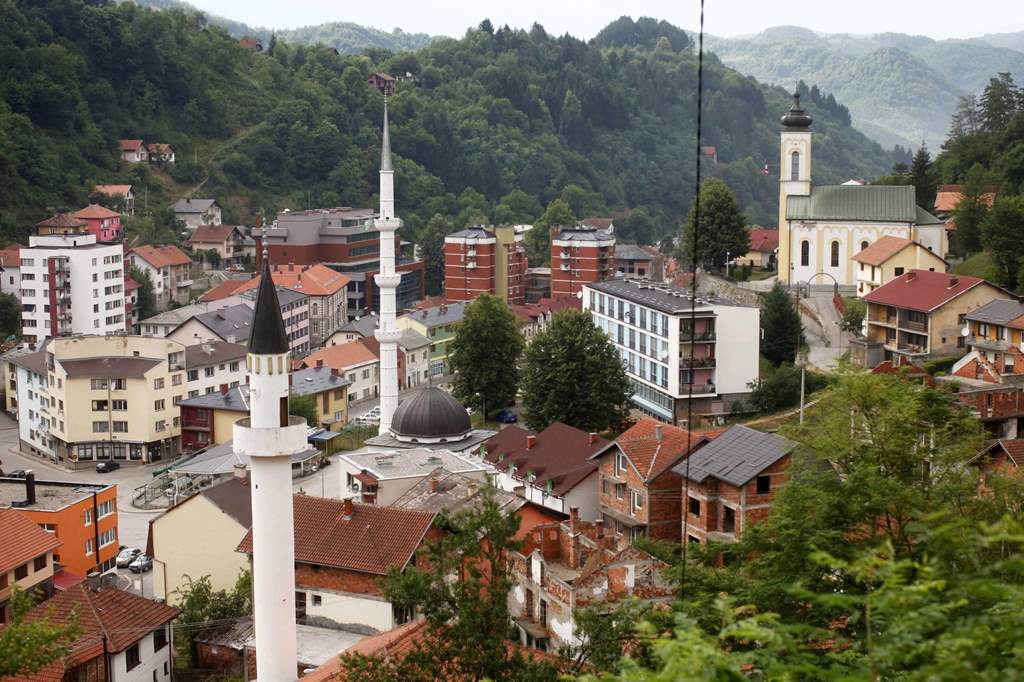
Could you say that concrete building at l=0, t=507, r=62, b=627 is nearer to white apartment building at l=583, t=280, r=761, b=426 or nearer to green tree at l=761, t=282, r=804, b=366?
white apartment building at l=583, t=280, r=761, b=426

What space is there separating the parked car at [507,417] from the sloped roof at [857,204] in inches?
616

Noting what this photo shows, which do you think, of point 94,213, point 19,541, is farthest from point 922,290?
point 94,213

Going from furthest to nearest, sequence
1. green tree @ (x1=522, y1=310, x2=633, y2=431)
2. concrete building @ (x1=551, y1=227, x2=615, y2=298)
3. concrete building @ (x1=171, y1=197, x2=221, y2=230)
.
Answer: concrete building @ (x1=171, y1=197, x2=221, y2=230) → concrete building @ (x1=551, y1=227, x2=615, y2=298) → green tree @ (x1=522, y1=310, x2=633, y2=431)

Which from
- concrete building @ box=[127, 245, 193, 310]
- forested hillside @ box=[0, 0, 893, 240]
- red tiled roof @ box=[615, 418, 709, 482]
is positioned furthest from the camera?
forested hillside @ box=[0, 0, 893, 240]

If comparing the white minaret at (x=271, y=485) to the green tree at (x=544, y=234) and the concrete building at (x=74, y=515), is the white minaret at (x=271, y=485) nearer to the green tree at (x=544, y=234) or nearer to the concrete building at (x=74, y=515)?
the concrete building at (x=74, y=515)

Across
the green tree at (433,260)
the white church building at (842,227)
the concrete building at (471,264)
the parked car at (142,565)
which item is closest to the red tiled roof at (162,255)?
the concrete building at (471,264)

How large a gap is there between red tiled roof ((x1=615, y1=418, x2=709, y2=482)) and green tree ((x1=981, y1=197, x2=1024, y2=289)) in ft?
61.8

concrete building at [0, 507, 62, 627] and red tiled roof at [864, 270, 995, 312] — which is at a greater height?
red tiled roof at [864, 270, 995, 312]

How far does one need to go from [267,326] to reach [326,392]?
106ft

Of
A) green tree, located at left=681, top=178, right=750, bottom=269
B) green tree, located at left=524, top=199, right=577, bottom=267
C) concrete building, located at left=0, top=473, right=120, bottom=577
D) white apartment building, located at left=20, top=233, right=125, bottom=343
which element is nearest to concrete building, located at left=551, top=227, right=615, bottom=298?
green tree, located at left=524, top=199, right=577, bottom=267

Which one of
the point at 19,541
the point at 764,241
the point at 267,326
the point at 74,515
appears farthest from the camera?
the point at 764,241

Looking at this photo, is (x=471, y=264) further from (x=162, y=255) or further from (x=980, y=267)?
(x=980, y=267)

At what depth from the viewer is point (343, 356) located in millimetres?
61938

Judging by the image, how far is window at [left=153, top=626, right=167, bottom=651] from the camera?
2469 cm
